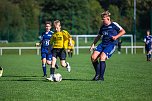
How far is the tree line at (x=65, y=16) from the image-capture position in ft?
187

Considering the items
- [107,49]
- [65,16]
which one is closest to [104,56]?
[107,49]

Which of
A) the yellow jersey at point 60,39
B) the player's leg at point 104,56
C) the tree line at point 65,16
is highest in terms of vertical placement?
the tree line at point 65,16

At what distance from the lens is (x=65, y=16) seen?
57781 mm

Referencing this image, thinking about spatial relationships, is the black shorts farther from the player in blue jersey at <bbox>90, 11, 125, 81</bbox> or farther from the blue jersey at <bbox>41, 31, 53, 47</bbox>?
the blue jersey at <bbox>41, 31, 53, 47</bbox>

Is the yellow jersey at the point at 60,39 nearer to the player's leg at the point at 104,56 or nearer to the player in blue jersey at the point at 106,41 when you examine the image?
the player in blue jersey at the point at 106,41

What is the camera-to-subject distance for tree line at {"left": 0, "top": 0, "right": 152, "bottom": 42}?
5706cm

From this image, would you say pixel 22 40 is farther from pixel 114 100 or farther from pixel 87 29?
pixel 114 100

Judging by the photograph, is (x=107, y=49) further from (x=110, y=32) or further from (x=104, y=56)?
(x=110, y=32)

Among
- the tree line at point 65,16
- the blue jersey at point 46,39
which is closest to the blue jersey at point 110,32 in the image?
the blue jersey at point 46,39

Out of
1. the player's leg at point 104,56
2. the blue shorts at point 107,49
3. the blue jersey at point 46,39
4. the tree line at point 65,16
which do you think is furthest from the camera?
the tree line at point 65,16

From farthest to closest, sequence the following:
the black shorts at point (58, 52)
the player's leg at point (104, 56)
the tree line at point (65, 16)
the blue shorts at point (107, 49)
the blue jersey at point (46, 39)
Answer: the tree line at point (65, 16), the blue jersey at point (46, 39), the black shorts at point (58, 52), the blue shorts at point (107, 49), the player's leg at point (104, 56)

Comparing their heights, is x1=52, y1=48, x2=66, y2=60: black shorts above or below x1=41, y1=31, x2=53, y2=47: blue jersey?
below

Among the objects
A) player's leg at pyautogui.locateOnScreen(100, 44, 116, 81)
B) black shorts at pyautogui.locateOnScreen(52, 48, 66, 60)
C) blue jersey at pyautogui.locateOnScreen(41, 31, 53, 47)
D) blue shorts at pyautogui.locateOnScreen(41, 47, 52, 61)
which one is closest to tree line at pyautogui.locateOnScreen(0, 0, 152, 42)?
blue shorts at pyautogui.locateOnScreen(41, 47, 52, 61)

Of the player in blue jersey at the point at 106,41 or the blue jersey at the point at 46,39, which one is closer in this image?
the player in blue jersey at the point at 106,41
